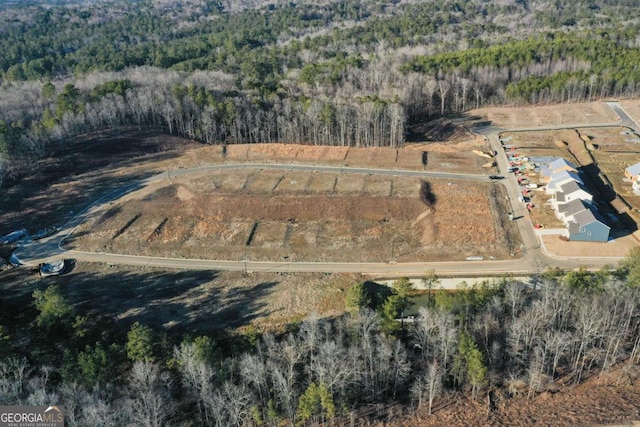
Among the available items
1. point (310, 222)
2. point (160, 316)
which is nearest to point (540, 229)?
point (310, 222)

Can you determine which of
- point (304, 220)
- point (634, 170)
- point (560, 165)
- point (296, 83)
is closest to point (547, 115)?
point (634, 170)

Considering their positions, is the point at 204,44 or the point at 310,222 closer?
the point at 310,222

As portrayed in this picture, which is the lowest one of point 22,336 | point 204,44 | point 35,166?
point 22,336

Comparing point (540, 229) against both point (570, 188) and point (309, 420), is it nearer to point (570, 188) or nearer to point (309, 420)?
point (570, 188)

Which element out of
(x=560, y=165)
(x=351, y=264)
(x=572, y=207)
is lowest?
(x=351, y=264)

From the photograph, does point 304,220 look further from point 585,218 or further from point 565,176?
point 565,176

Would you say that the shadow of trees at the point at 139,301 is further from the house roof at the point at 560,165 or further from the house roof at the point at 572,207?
the house roof at the point at 560,165

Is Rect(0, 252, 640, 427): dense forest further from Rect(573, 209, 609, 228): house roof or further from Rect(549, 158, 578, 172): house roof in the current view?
Rect(549, 158, 578, 172): house roof
